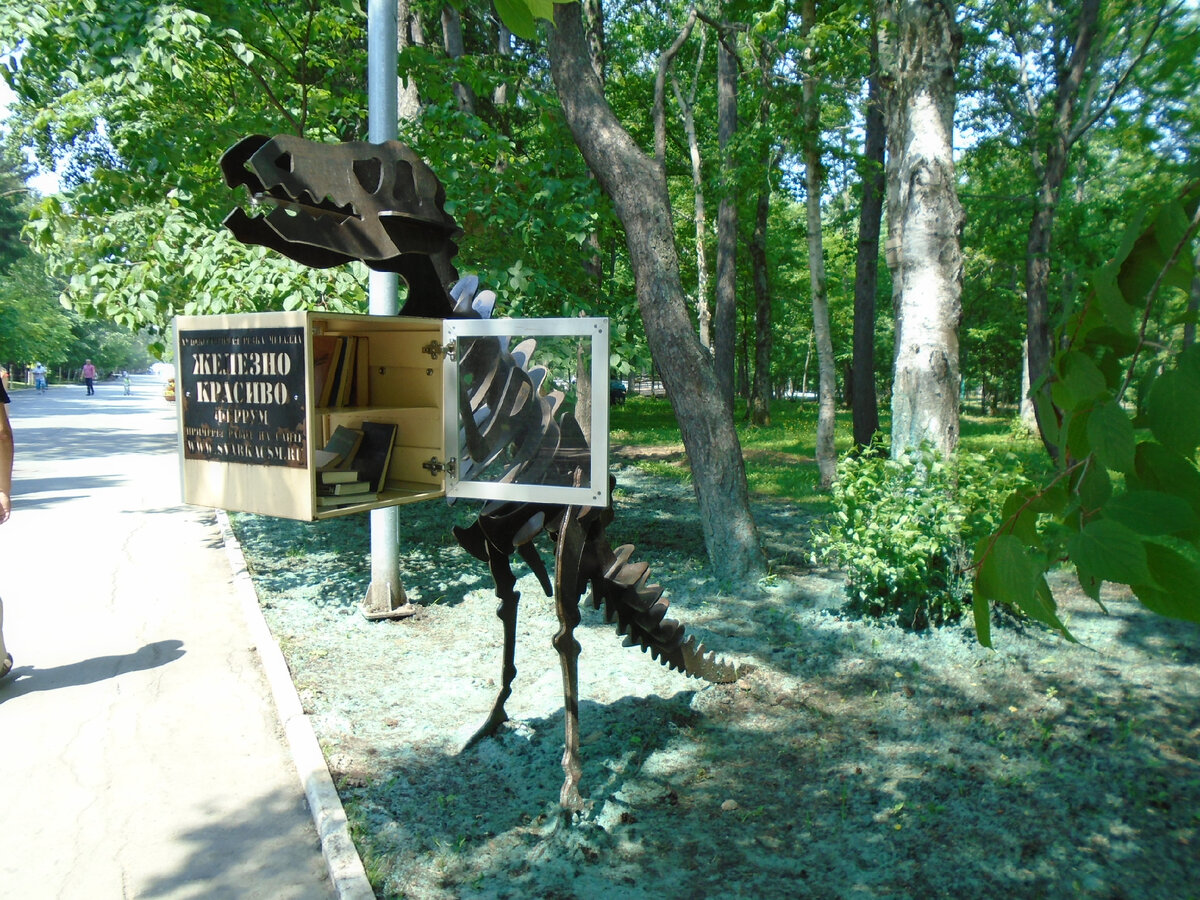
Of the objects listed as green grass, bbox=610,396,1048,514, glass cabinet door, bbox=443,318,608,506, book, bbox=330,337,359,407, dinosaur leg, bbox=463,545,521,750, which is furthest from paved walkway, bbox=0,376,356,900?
green grass, bbox=610,396,1048,514

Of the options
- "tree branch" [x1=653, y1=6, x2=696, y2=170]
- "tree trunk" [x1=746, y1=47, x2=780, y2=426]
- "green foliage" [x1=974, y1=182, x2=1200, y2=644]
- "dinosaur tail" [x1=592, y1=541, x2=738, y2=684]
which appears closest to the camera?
"green foliage" [x1=974, y1=182, x2=1200, y2=644]

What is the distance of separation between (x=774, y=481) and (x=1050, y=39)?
32.9 feet

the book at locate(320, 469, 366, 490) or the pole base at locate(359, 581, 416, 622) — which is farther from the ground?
the book at locate(320, 469, 366, 490)

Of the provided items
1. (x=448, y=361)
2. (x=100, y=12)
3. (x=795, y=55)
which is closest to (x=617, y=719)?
(x=448, y=361)

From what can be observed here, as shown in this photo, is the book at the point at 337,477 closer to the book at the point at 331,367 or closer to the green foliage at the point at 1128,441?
the book at the point at 331,367

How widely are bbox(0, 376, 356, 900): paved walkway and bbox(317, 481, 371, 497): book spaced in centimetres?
170

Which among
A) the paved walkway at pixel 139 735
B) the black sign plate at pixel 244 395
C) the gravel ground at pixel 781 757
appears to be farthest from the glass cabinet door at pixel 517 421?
the paved walkway at pixel 139 735

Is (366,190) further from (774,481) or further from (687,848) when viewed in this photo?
(774,481)

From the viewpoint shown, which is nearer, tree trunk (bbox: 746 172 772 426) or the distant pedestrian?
the distant pedestrian

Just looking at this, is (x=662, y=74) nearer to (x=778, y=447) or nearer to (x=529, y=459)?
(x=529, y=459)

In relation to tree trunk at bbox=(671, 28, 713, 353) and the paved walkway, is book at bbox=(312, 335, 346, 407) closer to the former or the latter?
the paved walkway

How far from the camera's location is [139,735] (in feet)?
16.1

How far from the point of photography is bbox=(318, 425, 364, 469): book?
11.6 ft

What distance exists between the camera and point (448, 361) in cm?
339
